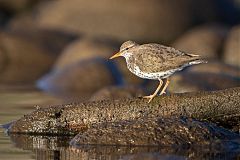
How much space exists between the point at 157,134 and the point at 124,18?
1450cm

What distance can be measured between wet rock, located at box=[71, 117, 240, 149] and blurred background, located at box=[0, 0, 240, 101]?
12.2 ft

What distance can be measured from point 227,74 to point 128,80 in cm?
351

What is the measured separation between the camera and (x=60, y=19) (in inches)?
979

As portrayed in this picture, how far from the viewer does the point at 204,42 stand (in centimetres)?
2162

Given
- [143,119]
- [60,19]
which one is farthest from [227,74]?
[60,19]

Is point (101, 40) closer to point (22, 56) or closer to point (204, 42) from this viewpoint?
point (22, 56)

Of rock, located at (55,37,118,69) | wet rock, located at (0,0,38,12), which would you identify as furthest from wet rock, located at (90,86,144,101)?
wet rock, located at (0,0,38,12)

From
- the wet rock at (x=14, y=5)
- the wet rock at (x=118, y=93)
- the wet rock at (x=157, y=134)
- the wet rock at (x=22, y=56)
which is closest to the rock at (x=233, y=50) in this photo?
the wet rock at (x=22, y=56)

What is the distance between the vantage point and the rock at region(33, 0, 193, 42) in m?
23.9

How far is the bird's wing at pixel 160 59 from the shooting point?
10.7 metres

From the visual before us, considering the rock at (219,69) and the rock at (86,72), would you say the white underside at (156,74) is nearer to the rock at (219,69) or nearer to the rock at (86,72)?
the rock at (219,69)

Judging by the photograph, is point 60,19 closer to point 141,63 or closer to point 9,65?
point 9,65

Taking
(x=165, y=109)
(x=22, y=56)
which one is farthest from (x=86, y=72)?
(x=165, y=109)

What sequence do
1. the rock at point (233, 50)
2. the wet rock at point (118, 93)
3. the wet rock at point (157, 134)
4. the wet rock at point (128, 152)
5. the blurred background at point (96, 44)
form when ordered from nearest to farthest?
the wet rock at point (128, 152) < the wet rock at point (157, 134) < the wet rock at point (118, 93) < the blurred background at point (96, 44) < the rock at point (233, 50)
